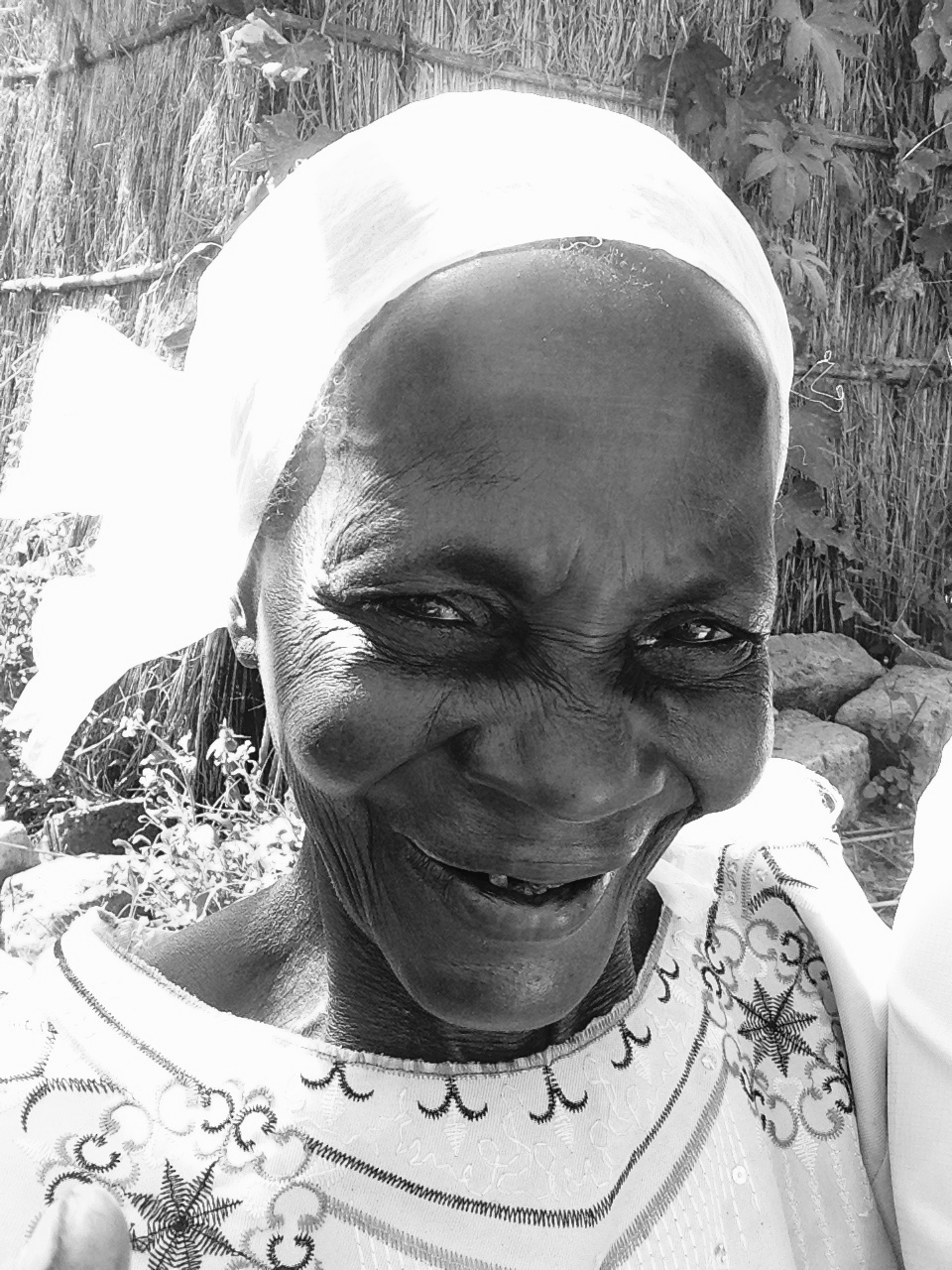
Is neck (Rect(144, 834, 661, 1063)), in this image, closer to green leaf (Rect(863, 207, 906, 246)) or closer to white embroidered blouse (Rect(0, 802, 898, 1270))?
white embroidered blouse (Rect(0, 802, 898, 1270))

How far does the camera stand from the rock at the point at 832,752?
4559 mm

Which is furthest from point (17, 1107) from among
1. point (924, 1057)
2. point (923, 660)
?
point (923, 660)

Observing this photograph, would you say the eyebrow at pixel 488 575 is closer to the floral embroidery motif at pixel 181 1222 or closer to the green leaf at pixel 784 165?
→ the floral embroidery motif at pixel 181 1222

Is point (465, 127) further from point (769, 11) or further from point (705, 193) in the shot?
point (769, 11)

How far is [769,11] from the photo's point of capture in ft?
14.9

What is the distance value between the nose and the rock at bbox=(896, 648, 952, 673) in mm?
4580

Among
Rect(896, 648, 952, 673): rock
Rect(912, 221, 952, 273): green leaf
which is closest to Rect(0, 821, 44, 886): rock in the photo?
Rect(896, 648, 952, 673): rock

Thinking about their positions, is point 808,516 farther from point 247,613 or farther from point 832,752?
point 247,613

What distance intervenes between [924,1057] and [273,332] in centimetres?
97

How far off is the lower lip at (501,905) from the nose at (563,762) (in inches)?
4.0

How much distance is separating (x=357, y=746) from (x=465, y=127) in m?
0.58

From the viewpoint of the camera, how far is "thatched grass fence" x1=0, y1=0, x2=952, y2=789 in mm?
4078

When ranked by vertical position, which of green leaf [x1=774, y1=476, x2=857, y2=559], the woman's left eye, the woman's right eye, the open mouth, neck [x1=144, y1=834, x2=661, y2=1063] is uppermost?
the woman's right eye

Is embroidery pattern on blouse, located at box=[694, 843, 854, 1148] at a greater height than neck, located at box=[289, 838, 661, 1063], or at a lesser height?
lesser
